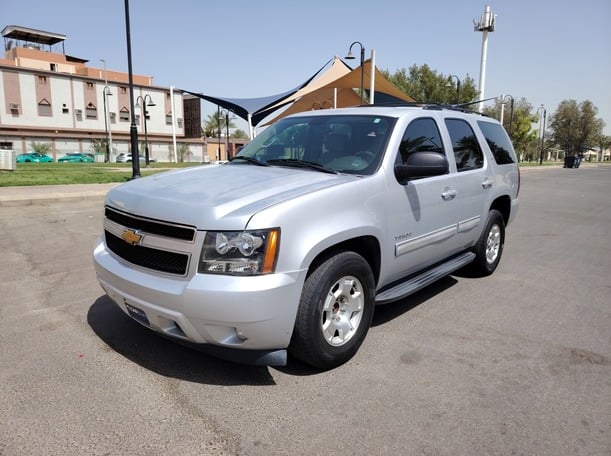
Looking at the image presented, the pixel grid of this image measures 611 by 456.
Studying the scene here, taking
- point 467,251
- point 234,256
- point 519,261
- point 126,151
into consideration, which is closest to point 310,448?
point 234,256

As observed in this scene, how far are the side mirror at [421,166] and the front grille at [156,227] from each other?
1730mm

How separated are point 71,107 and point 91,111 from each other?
101 inches

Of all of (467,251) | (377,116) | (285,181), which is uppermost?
(377,116)

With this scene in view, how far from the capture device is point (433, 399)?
9.41 ft

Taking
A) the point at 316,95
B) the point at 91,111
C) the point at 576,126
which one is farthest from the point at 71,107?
the point at 576,126

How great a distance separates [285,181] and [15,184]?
13733mm

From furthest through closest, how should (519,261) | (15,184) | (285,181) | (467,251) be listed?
(15,184) → (519,261) → (467,251) → (285,181)

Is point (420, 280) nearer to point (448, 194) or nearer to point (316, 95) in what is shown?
point (448, 194)

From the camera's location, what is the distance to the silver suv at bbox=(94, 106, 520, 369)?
8.80ft

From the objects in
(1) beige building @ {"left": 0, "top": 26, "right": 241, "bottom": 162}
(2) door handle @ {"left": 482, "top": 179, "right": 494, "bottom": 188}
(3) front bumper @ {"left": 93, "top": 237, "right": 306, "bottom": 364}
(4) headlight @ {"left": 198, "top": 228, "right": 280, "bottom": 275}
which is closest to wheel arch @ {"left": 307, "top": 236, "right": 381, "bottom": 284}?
(3) front bumper @ {"left": 93, "top": 237, "right": 306, "bottom": 364}

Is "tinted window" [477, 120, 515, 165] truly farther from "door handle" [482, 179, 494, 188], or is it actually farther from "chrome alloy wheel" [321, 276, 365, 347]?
"chrome alloy wheel" [321, 276, 365, 347]

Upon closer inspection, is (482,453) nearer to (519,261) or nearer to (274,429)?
(274,429)

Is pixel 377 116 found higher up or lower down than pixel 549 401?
higher up

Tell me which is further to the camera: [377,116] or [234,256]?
[377,116]
